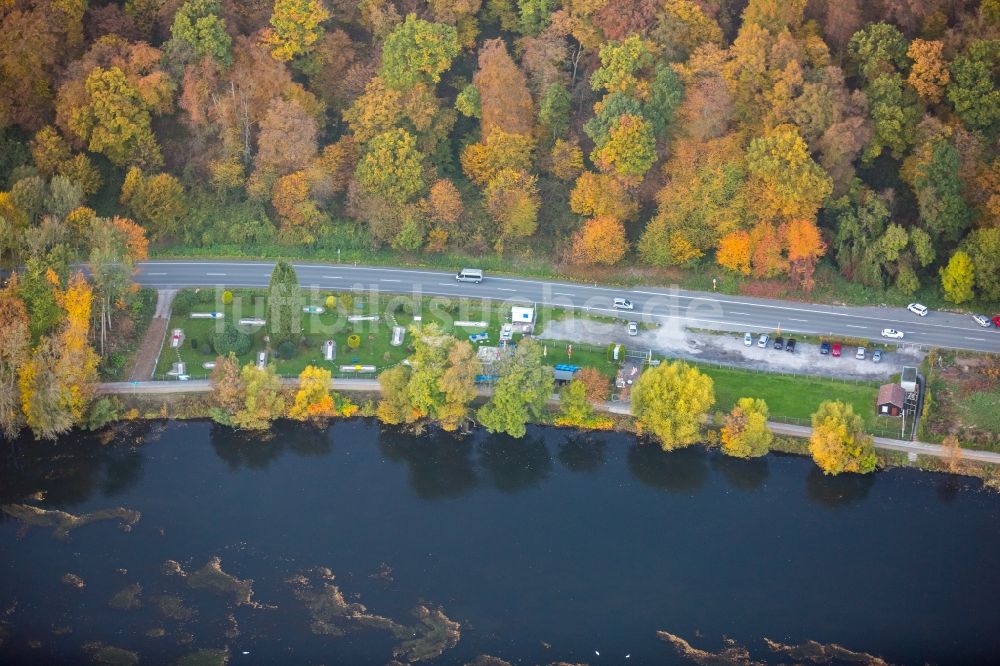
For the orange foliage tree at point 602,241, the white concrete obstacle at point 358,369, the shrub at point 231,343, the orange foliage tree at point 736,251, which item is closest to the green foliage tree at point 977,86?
the orange foliage tree at point 736,251

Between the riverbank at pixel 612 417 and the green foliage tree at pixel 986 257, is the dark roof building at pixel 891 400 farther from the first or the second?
the green foliage tree at pixel 986 257

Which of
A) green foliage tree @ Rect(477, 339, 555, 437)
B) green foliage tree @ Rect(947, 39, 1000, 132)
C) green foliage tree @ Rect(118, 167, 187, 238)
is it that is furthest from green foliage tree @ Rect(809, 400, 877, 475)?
green foliage tree @ Rect(118, 167, 187, 238)

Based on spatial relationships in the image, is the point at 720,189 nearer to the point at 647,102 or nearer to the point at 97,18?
the point at 647,102

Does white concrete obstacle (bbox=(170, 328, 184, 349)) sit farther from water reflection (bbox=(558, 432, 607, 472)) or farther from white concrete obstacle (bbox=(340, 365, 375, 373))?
water reflection (bbox=(558, 432, 607, 472))

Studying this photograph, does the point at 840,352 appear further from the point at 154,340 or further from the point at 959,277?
the point at 154,340

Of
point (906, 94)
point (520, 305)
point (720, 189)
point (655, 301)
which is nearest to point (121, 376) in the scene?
point (520, 305)

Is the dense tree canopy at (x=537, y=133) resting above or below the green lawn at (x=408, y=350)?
above

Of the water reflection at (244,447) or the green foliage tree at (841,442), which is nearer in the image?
the green foliage tree at (841,442)
